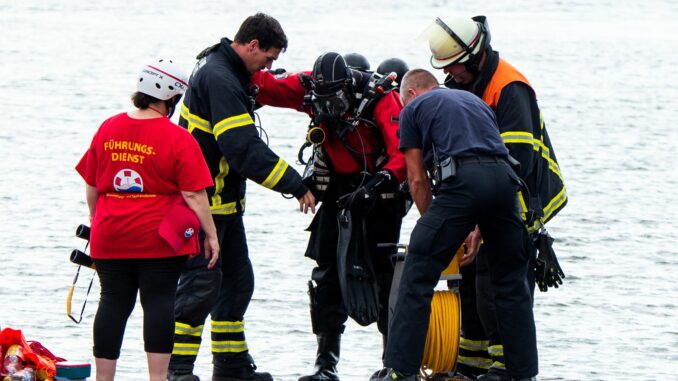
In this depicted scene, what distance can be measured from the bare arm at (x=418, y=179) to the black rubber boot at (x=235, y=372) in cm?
137

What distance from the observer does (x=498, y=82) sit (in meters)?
7.03

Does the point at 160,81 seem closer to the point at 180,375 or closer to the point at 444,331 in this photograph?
the point at 180,375

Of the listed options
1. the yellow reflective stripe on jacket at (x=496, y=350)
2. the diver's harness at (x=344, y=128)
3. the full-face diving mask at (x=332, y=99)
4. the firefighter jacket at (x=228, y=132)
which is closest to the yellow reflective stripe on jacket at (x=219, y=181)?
the firefighter jacket at (x=228, y=132)

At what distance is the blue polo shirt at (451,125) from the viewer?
21.6ft

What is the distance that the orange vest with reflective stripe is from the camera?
7.02 metres

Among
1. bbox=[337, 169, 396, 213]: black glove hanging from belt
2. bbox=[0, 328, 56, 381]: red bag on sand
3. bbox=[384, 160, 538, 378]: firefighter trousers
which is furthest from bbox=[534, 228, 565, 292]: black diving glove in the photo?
bbox=[0, 328, 56, 381]: red bag on sand

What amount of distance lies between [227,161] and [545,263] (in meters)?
1.66

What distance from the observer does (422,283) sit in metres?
6.66

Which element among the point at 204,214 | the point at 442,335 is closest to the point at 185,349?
the point at 204,214

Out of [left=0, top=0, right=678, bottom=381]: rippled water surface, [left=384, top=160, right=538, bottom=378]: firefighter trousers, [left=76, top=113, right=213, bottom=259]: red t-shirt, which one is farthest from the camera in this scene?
[left=0, top=0, right=678, bottom=381]: rippled water surface

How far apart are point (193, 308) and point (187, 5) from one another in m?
32.3

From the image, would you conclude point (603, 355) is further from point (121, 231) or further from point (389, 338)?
point (121, 231)

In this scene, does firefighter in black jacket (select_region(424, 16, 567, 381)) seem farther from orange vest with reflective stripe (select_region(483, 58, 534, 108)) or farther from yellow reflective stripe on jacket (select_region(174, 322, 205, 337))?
yellow reflective stripe on jacket (select_region(174, 322, 205, 337))

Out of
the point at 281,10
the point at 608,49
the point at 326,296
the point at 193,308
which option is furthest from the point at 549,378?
the point at 281,10
